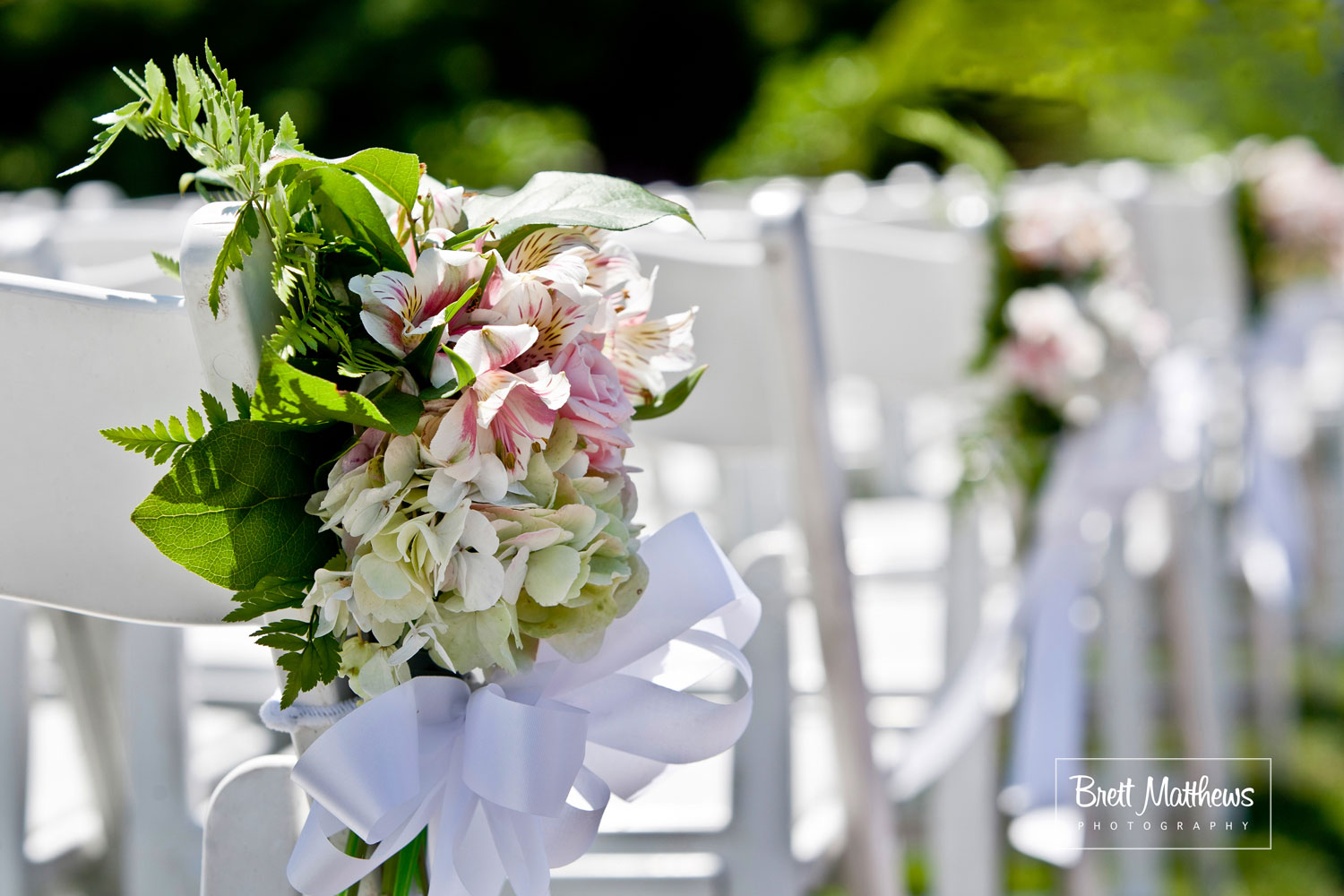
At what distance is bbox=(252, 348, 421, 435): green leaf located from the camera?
41cm

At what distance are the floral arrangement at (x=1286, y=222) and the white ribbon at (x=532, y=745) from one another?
1951 mm

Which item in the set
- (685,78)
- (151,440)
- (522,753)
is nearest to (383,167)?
(151,440)

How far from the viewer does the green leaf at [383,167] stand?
44 cm

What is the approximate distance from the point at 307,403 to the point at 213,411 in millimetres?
36

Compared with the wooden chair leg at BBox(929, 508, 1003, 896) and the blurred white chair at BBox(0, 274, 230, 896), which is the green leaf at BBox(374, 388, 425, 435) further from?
the wooden chair leg at BBox(929, 508, 1003, 896)

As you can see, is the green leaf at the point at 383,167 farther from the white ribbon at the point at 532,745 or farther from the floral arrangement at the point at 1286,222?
the floral arrangement at the point at 1286,222

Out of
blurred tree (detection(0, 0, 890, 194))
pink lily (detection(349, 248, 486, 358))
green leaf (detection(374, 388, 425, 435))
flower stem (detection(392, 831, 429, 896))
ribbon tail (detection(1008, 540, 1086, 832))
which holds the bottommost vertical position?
ribbon tail (detection(1008, 540, 1086, 832))

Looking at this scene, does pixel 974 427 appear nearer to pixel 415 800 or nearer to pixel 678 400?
pixel 678 400

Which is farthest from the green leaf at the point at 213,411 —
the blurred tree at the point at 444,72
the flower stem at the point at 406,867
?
the blurred tree at the point at 444,72

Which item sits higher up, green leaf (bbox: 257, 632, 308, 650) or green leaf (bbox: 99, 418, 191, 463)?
green leaf (bbox: 99, 418, 191, 463)

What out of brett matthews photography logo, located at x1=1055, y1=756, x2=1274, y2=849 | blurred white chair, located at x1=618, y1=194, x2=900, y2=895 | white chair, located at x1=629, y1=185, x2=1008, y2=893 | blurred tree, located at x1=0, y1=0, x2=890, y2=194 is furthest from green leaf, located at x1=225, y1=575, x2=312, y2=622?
blurred tree, located at x1=0, y1=0, x2=890, y2=194

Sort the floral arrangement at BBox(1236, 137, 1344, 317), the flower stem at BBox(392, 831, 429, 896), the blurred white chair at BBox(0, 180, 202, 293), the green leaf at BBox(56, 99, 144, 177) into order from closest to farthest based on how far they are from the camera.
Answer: the green leaf at BBox(56, 99, 144, 177) → the flower stem at BBox(392, 831, 429, 896) → the blurred white chair at BBox(0, 180, 202, 293) → the floral arrangement at BBox(1236, 137, 1344, 317)

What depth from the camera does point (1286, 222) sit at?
2.14 metres

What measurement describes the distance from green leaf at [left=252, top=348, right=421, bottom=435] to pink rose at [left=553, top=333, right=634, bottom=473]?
0.21 ft
